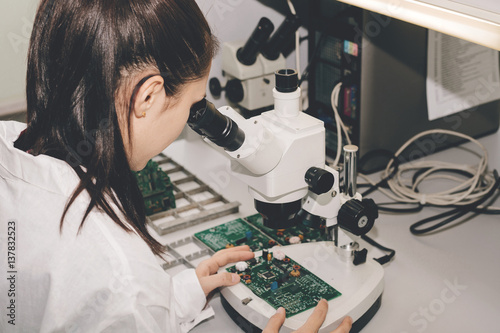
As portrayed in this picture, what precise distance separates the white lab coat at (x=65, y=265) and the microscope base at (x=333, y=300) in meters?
0.25

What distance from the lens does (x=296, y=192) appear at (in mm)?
1084

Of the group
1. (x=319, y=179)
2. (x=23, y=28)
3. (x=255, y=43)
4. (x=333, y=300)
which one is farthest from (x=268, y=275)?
(x=23, y=28)

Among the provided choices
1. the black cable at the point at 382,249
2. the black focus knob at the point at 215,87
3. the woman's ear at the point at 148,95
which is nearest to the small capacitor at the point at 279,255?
the black cable at the point at 382,249

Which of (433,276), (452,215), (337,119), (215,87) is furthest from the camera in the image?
(215,87)

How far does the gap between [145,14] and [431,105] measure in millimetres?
1124

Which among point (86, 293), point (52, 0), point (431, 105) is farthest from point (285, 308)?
point (431, 105)

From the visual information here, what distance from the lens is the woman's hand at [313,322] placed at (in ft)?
3.49

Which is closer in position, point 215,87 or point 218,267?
point 218,267

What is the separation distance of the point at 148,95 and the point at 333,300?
57 cm

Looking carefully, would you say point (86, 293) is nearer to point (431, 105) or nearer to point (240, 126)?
point (240, 126)

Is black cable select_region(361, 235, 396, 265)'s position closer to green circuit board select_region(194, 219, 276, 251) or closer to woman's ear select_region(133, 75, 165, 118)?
green circuit board select_region(194, 219, 276, 251)

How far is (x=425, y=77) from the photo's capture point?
5.52ft

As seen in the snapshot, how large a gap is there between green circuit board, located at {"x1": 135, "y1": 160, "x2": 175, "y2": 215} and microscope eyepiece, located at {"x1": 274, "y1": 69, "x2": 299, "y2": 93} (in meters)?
0.60

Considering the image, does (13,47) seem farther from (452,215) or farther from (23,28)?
(452,215)
